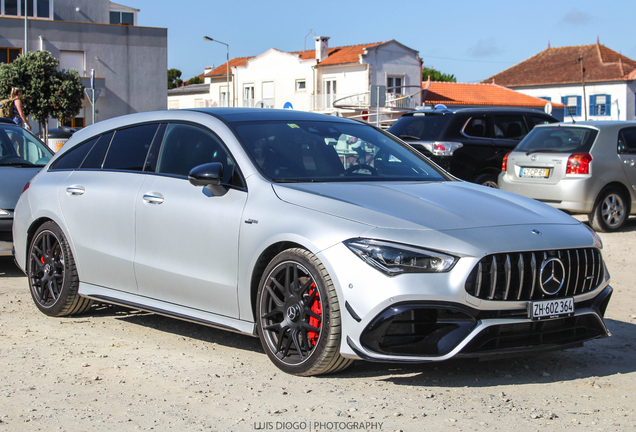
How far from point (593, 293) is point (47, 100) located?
132 feet

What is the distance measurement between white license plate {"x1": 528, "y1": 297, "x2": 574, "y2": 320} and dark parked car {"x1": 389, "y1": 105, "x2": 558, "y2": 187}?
9.23 meters

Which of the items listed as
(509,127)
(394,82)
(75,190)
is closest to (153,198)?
(75,190)

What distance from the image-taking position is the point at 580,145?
38.7 ft

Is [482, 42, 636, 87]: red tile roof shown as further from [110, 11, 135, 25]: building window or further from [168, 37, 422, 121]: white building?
[110, 11, 135, 25]: building window

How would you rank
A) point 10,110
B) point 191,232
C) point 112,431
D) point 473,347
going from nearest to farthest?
point 112,431 < point 473,347 < point 191,232 < point 10,110

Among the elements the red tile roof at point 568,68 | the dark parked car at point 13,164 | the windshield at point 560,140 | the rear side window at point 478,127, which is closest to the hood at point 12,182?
the dark parked car at point 13,164

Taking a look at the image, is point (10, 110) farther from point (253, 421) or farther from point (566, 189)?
point (253, 421)

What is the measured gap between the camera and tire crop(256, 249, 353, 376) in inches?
163

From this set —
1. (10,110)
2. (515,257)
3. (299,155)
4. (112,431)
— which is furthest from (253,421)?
(10,110)

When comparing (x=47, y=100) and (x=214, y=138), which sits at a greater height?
(x=47, y=100)

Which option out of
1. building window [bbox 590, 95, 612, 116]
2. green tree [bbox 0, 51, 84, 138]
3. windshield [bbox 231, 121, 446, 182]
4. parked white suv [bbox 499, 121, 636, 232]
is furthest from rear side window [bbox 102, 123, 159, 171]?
building window [bbox 590, 95, 612, 116]

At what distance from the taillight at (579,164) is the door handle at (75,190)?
7973 millimetres

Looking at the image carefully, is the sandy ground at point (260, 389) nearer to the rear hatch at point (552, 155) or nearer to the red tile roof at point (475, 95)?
the rear hatch at point (552, 155)

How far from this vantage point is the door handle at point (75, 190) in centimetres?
589
